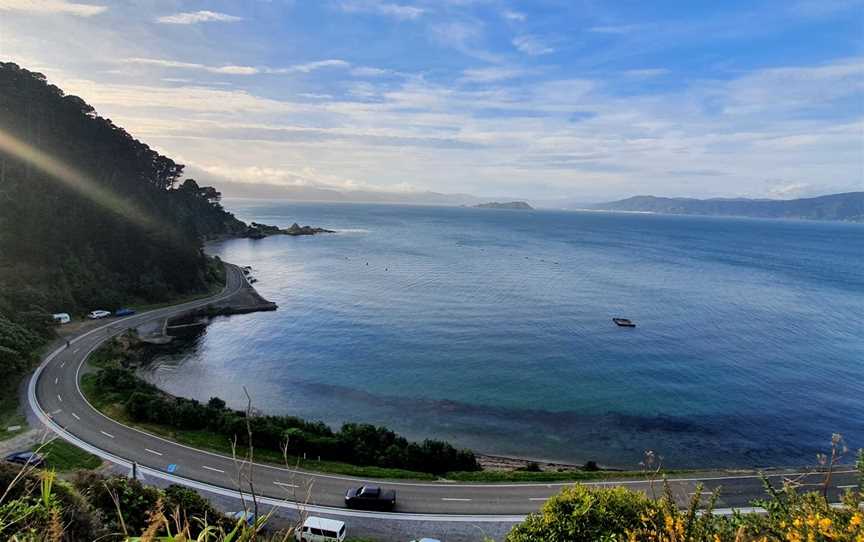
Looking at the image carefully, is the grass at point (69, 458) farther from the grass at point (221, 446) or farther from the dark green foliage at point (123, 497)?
the dark green foliage at point (123, 497)

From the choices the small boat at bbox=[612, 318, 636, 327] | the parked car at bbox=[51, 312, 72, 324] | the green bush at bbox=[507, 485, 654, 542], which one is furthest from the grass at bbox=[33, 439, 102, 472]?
the small boat at bbox=[612, 318, 636, 327]

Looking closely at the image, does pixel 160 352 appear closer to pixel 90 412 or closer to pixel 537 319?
pixel 90 412

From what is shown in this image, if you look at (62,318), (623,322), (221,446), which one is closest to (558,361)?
(623,322)

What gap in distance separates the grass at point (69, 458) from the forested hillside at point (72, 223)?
14.1 m

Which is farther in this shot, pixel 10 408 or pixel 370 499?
pixel 10 408

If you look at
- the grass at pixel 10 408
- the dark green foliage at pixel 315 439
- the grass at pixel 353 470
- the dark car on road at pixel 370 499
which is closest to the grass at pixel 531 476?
the grass at pixel 353 470

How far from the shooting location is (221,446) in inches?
1011

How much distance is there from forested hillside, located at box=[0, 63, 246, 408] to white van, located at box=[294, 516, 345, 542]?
2940cm

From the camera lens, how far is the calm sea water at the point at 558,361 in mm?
34156

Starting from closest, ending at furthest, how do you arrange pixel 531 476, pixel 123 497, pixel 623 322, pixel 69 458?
pixel 123 497
pixel 69 458
pixel 531 476
pixel 623 322

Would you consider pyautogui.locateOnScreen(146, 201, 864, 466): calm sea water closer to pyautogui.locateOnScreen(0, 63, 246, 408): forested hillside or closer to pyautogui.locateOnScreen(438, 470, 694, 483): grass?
pyautogui.locateOnScreen(438, 470, 694, 483): grass

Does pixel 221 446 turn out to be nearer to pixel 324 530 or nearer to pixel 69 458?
pixel 69 458

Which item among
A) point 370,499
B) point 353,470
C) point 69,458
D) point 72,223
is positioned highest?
point 72,223

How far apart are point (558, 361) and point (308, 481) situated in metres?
31.7
